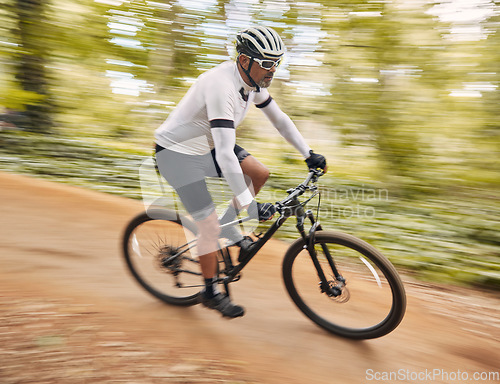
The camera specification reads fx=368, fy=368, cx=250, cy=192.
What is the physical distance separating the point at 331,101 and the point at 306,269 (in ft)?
21.1

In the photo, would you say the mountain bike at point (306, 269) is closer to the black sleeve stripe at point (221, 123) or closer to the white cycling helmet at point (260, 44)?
the black sleeve stripe at point (221, 123)

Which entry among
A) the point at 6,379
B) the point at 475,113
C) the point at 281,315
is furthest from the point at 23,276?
the point at 475,113

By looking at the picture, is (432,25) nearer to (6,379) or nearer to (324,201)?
(324,201)

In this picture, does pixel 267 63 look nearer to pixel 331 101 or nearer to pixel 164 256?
pixel 164 256

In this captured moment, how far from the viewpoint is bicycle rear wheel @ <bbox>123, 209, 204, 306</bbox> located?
3086 millimetres

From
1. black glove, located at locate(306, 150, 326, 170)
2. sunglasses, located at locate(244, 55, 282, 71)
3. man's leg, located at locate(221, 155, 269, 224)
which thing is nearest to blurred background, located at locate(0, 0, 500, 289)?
black glove, located at locate(306, 150, 326, 170)

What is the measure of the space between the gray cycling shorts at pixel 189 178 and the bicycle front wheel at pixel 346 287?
75 centimetres

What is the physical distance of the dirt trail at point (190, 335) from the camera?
230 cm

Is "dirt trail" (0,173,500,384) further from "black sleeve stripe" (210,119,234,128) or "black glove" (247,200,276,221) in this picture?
"black sleeve stripe" (210,119,234,128)

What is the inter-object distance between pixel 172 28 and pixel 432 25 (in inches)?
276

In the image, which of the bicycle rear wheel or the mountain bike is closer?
the mountain bike

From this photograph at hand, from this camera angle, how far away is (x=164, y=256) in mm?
3230

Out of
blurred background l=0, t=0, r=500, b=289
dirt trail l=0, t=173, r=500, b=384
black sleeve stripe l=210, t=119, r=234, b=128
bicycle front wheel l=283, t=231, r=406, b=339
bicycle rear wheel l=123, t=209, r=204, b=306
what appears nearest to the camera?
dirt trail l=0, t=173, r=500, b=384

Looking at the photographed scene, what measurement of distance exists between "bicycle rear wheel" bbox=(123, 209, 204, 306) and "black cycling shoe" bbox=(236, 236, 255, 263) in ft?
1.29
